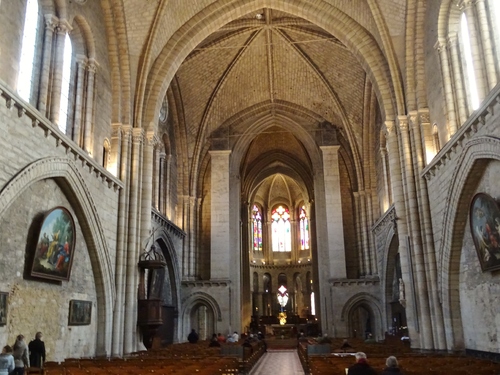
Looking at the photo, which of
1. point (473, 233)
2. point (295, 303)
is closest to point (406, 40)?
point (473, 233)

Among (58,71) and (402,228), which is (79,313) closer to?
(58,71)

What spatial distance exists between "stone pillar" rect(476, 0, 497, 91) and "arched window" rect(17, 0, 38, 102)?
38.6 ft

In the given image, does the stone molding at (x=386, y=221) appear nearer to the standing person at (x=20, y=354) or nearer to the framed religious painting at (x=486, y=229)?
the framed religious painting at (x=486, y=229)

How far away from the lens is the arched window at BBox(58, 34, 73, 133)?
14.7 m

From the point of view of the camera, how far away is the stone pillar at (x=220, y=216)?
29016 millimetres

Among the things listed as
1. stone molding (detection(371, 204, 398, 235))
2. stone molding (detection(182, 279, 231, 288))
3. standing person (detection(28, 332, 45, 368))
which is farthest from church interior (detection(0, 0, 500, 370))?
standing person (detection(28, 332, 45, 368))

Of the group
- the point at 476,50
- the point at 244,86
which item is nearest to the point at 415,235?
the point at 476,50

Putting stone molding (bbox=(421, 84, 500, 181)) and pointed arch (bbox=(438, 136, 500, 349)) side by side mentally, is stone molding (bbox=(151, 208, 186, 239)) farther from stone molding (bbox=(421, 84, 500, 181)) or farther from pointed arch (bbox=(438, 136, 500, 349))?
pointed arch (bbox=(438, 136, 500, 349))

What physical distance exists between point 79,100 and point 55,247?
205 inches

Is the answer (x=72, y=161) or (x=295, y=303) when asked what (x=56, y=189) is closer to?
(x=72, y=161)

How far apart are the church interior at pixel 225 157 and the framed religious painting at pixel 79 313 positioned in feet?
0.21

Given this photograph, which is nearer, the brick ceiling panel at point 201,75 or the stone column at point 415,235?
the stone column at point 415,235

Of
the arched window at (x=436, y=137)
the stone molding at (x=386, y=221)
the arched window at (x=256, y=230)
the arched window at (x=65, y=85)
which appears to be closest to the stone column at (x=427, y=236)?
the arched window at (x=436, y=137)

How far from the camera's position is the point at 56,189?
1334 centimetres
